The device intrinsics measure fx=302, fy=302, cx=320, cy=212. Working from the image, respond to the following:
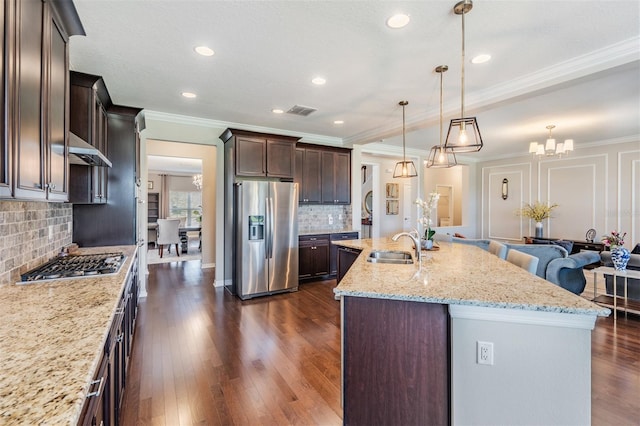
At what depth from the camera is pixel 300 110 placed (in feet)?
13.8

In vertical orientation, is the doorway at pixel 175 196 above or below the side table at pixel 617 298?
above

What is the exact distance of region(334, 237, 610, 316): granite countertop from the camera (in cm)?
145

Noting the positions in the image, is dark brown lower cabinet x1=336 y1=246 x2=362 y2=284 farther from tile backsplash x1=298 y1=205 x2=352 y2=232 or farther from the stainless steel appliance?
the stainless steel appliance

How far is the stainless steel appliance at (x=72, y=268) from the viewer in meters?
1.85

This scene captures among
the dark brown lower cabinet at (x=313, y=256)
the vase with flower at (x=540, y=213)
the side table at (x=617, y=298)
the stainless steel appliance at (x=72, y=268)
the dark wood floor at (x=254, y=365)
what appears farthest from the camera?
the vase with flower at (x=540, y=213)

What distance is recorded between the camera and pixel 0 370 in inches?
33.6

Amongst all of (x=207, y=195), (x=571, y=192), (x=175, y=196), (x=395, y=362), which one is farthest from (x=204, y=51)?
(x=175, y=196)

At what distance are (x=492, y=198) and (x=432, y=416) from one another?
8124mm

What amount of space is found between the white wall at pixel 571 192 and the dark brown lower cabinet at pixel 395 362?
22.4 feet

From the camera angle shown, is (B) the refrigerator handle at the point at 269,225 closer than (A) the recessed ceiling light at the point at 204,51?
No

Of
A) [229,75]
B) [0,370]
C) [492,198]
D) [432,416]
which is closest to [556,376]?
[432,416]

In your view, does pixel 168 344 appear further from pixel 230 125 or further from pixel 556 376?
pixel 230 125

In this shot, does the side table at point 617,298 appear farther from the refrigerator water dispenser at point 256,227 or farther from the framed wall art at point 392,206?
the framed wall art at point 392,206

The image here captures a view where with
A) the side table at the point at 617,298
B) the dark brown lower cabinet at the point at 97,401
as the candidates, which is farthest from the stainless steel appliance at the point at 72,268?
the side table at the point at 617,298
